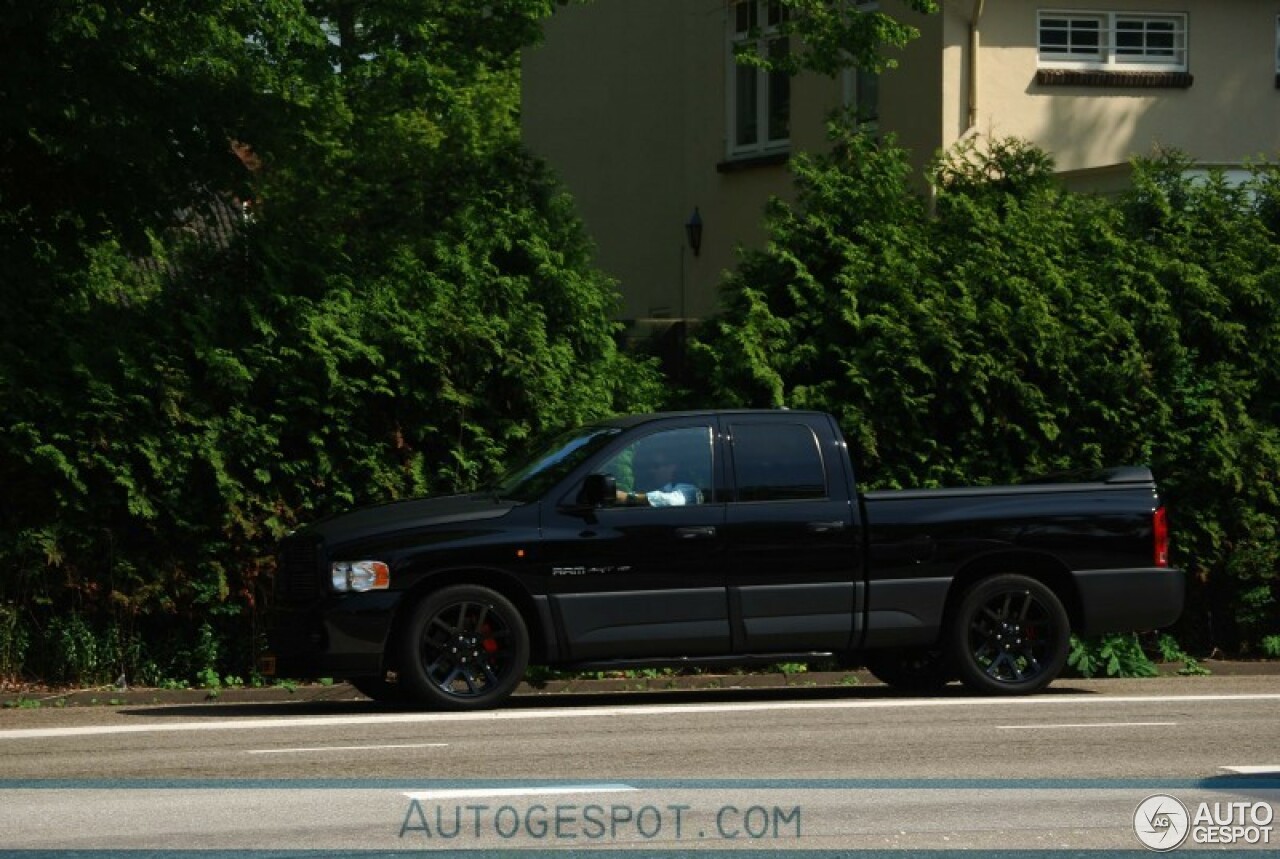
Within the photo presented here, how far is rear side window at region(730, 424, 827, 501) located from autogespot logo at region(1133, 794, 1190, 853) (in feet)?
15.1

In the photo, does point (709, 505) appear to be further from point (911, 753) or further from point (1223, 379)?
point (1223, 379)

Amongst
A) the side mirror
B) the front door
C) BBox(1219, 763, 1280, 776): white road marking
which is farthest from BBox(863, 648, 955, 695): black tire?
BBox(1219, 763, 1280, 776): white road marking

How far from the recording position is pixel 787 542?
527 inches

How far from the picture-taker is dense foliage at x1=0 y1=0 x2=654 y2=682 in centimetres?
1493

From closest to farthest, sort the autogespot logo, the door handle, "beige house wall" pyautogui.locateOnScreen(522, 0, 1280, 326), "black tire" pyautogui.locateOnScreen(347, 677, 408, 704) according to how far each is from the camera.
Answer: the autogespot logo
the door handle
"black tire" pyautogui.locateOnScreen(347, 677, 408, 704)
"beige house wall" pyautogui.locateOnScreen(522, 0, 1280, 326)

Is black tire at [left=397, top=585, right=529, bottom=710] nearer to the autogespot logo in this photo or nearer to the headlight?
the headlight

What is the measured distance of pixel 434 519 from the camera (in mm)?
12938

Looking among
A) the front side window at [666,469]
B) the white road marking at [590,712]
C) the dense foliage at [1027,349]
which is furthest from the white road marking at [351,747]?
the dense foliage at [1027,349]

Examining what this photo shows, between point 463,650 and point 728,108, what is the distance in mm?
14531

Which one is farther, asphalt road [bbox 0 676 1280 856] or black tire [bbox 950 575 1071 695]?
black tire [bbox 950 575 1071 695]

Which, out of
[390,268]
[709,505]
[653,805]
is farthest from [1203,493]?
[653,805]

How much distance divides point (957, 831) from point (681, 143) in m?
20.3

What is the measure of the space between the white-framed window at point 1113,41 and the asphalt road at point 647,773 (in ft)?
37.2

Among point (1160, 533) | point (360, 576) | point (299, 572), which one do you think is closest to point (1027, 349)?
point (1160, 533)
